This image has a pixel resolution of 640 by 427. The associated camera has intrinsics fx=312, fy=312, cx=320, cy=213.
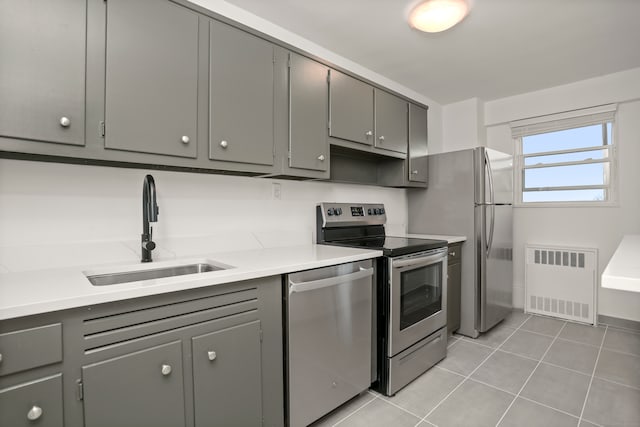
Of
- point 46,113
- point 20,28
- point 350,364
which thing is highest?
point 20,28

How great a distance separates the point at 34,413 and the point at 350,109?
2243 millimetres

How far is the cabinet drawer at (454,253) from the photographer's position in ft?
9.14

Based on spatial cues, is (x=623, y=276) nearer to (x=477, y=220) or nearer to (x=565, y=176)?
(x=477, y=220)

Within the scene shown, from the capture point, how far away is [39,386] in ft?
3.00

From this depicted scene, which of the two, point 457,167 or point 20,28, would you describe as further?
point 457,167

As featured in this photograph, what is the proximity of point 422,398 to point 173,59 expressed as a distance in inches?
92.4

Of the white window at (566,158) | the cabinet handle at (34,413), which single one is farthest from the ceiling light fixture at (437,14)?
the cabinet handle at (34,413)

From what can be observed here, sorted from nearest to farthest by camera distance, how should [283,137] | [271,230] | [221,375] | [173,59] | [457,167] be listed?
[221,375], [173,59], [283,137], [271,230], [457,167]

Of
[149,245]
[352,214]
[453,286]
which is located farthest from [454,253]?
[149,245]

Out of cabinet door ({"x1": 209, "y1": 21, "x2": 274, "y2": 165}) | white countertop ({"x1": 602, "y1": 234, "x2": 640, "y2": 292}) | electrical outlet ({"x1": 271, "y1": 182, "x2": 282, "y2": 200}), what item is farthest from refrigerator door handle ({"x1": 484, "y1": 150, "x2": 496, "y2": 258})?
cabinet door ({"x1": 209, "y1": 21, "x2": 274, "y2": 165})

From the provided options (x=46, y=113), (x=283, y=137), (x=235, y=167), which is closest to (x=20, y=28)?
(x=46, y=113)

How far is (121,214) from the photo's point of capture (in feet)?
5.33

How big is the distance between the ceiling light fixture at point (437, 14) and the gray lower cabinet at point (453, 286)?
1.73 m

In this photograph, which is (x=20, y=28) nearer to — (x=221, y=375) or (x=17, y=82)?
(x=17, y=82)
